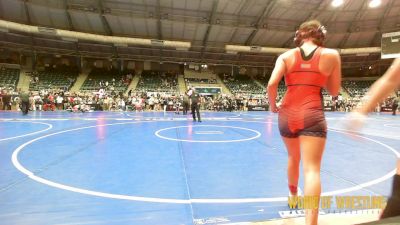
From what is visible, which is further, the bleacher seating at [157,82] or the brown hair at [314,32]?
the bleacher seating at [157,82]

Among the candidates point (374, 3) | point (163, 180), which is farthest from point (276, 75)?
point (374, 3)

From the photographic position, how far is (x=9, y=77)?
95.2ft

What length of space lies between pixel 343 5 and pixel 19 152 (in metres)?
32.7

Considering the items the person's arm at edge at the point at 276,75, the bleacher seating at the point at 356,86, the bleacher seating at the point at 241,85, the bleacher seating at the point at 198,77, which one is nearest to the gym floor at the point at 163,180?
the person's arm at edge at the point at 276,75

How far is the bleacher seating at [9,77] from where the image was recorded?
27.3m

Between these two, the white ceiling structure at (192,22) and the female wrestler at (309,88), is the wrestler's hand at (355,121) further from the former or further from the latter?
the white ceiling structure at (192,22)

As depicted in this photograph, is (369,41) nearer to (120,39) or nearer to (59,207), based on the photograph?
(120,39)

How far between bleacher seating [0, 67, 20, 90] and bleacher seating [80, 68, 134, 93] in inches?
260

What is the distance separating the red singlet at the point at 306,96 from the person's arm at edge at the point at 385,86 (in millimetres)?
906

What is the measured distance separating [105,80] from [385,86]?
1388 inches

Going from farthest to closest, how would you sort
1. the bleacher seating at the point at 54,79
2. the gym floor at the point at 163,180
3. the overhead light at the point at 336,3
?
the bleacher seating at the point at 54,79, the overhead light at the point at 336,3, the gym floor at the point at 163,180

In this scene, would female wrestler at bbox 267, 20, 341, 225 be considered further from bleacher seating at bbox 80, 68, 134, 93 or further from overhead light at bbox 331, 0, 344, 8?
bleacher seating at bbox 80, 68, 134, 93

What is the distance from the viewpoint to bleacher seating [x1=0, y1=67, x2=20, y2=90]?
27.3m

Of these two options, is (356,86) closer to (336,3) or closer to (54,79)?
(336,3)
